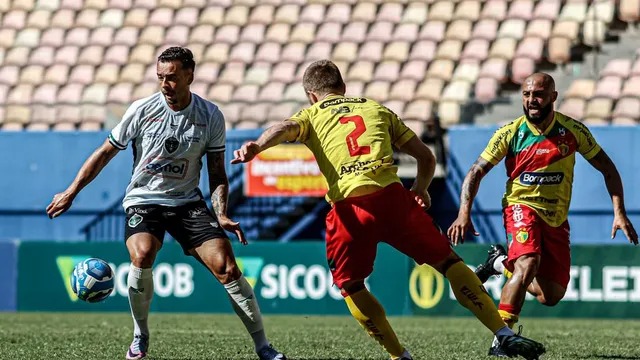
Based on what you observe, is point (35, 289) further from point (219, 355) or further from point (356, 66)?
point (219, 355)

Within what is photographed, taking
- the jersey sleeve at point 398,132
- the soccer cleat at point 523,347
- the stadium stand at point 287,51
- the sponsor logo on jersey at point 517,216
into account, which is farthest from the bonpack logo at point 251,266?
the soccer cleat at point 523,347

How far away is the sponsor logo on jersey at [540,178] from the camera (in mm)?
10102

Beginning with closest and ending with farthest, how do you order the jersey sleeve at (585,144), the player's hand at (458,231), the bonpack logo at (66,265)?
1. the player's hand at (458,231)
2. the jersey sleeve at (585,144)
3. the bonpack logo at (66,265)

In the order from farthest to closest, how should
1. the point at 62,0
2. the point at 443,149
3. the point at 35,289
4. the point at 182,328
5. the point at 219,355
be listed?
the point at 62,0 < the point at 443,149 < the point at 35,289 < the point at 182,328 < the point at 219,355

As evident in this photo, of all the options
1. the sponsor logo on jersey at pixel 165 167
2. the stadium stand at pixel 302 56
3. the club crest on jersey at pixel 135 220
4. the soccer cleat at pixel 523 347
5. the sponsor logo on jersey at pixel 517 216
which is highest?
the stadium stand at pixel 302 56

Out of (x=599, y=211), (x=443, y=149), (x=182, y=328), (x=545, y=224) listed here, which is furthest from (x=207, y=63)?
(x=545, y=224)

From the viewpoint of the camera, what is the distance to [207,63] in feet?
77.8

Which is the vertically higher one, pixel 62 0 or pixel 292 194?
pixel 62 0

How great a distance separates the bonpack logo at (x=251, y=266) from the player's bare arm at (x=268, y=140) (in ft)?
31.8

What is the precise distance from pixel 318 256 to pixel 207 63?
705 cm

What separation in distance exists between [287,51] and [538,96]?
13863 mm

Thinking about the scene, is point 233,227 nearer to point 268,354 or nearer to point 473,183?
point 268,354

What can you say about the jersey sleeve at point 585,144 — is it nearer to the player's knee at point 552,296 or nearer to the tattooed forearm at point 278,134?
the player's knee at point 552,296

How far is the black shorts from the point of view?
9.09m
